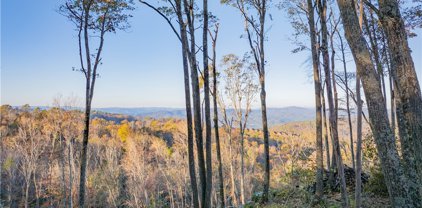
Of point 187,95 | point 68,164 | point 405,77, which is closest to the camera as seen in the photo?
point 405,77

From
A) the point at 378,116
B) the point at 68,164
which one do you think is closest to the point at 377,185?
the point at 378,116

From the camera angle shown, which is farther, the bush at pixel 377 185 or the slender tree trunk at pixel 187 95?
the bush at pixel 377 185

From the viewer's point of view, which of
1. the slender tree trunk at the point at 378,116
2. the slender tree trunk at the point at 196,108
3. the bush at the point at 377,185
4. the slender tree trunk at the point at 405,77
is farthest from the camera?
the bush at the point at 377,185

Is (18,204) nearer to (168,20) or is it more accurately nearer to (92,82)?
(92,82)

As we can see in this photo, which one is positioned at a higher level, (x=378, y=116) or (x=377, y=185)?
(x=378, y=116)

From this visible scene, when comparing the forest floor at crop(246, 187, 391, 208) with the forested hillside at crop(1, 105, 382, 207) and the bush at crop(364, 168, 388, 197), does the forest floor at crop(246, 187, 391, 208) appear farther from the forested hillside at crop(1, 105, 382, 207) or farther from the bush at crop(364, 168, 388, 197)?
the forested hillside at crop(1, 105, 382, 207)

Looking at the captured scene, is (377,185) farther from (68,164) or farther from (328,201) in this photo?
(68,164)

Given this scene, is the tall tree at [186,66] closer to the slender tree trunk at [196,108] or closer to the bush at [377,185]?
the slender tree trunk at [196,108]

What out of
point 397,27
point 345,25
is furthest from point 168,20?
point 397,27

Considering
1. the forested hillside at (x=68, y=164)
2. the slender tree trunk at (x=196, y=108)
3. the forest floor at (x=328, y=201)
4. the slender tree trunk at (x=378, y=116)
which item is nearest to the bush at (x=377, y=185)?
the forest floor at (x=328, y=201)

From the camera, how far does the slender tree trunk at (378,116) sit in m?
3.82

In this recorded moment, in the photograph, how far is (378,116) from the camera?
3.92 metres

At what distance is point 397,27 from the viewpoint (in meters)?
4.42

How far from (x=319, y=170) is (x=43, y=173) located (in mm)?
25090
